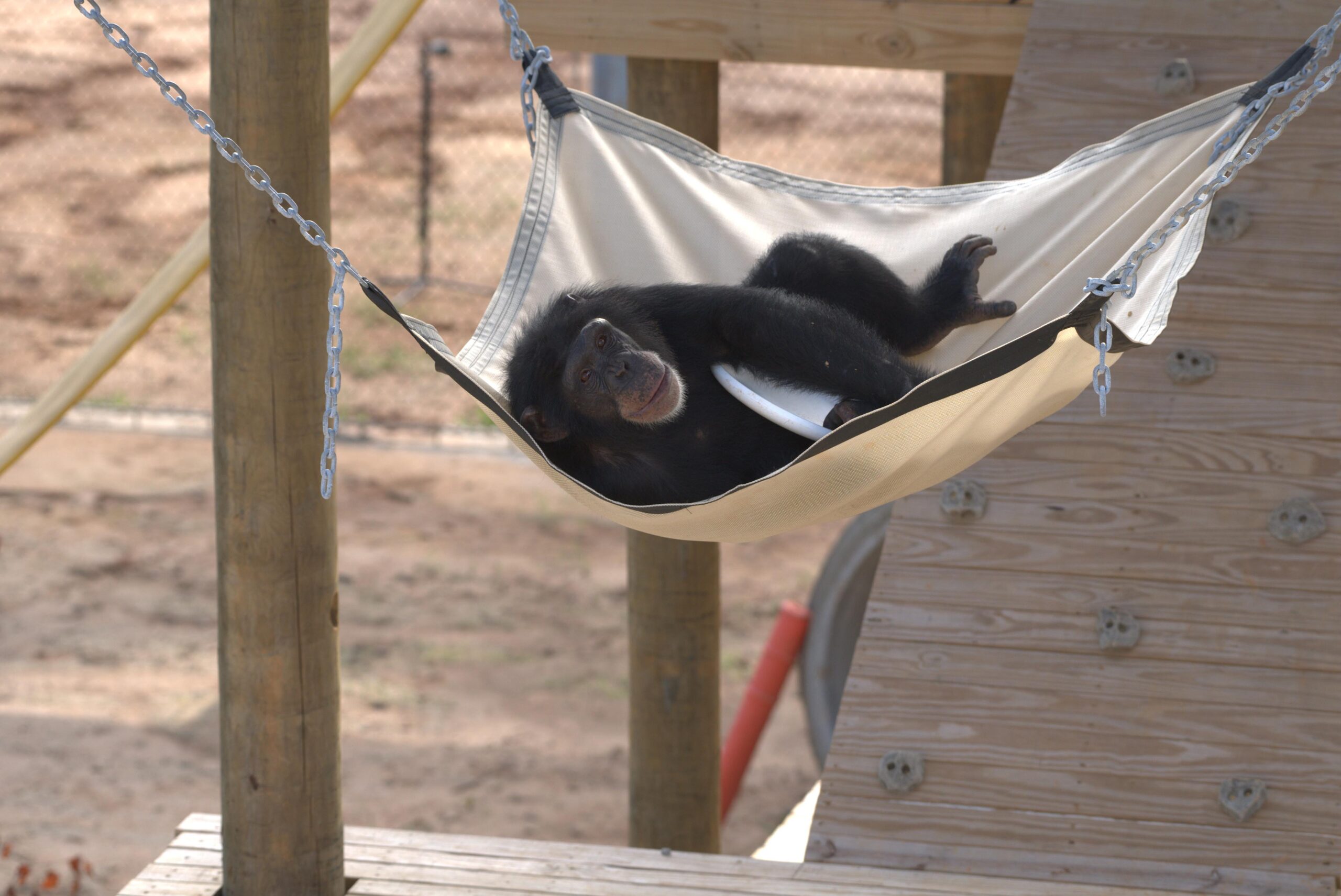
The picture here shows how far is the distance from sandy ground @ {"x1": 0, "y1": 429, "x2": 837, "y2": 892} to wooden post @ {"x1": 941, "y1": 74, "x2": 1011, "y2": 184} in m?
2.25

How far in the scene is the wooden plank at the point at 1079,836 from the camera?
233 cm

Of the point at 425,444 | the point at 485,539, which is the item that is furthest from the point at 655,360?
the point at 425,444

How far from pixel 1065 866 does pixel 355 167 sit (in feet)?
30.5

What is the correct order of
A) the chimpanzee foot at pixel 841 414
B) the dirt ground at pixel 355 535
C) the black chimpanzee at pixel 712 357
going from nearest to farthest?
1. the chimpanzee foot at pixel 841 414
2. the black chimpanzee at pixel 712 357
3. the dirt ground at pixel 355 535

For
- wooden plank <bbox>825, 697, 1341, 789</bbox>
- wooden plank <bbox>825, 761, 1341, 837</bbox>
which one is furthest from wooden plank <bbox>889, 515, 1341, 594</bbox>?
wooden plank <bbox>825, 761, 1341, 837</bbox>

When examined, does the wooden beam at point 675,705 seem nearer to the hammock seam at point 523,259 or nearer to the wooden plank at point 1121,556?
the wooden plank at point 1121,556

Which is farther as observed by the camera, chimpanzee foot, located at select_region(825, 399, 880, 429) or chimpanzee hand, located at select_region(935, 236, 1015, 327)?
chimpanzee hand, located at select_region(935, 236, 1015, 327)

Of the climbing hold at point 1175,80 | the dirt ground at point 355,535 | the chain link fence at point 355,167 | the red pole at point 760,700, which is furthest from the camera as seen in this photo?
the chain link fence at point 355,167

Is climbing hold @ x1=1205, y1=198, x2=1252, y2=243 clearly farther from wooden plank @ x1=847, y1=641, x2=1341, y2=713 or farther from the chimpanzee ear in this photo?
the chimpanzee ear

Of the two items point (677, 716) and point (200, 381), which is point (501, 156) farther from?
point (677, 716)

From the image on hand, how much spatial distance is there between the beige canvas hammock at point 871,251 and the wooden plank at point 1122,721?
56cm

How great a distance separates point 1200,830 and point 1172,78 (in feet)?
4.77

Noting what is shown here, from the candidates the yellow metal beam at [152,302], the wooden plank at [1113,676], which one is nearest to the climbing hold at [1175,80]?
the wooden plank at [1113,676]

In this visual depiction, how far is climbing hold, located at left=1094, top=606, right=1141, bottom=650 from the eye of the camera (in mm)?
2467
